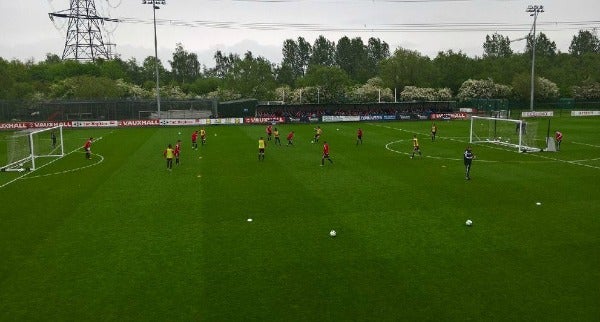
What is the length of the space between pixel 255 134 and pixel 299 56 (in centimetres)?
10339

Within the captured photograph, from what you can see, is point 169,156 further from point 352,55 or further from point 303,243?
point 352,55

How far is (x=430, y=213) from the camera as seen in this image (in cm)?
1847

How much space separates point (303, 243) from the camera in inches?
595

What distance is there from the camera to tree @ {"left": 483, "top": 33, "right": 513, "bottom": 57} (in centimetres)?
15869

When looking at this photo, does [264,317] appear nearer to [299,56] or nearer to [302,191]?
[302,191]

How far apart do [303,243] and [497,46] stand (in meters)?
167

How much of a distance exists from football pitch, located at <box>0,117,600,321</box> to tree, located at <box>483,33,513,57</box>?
143 m

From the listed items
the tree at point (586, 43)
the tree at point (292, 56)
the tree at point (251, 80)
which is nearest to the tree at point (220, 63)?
the tree at point (292, 56)

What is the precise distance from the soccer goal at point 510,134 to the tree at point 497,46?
4689 inches

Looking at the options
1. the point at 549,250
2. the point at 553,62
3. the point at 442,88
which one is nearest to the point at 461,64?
the point at 442,88

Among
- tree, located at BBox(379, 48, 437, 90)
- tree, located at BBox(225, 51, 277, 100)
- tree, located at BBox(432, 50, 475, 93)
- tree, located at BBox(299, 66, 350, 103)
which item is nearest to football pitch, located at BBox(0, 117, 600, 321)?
tree, located at BBox(299, 66, 350, 103)

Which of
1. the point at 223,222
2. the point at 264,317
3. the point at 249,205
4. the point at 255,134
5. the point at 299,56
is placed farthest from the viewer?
the point at 299,56

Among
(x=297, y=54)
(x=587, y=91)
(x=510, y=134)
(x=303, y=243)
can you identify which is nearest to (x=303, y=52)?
(x=297, y=54)

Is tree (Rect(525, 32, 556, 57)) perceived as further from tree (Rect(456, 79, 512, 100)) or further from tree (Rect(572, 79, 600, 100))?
tree (Rect(456, 79, 512, 100))
